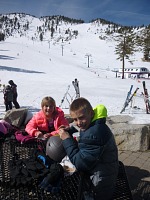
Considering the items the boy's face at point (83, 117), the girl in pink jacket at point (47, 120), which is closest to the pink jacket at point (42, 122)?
the girl in pink jacket at point (47, 120)

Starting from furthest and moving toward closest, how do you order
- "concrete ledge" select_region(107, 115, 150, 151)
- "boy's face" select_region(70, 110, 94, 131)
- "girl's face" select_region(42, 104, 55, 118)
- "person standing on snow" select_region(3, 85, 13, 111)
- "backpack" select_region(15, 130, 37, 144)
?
"person standing on snow" select_region(3, 85, 13, 111) < "concrete ledge" select_region(107, 115, 150, 151) < "girl's face" select_region(42, 104, 55, 118) < "backpack" select_region(15, 130, 37, 144) < "boy's face" select_region(70, 110, 94, 131)

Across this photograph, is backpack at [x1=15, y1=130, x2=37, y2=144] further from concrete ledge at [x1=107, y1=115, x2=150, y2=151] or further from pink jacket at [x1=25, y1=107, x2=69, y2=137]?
concrete ledge at [x1=107, y1=115, x2=150, y2=151]

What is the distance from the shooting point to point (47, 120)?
186 inches

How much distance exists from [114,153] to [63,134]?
1.96ft

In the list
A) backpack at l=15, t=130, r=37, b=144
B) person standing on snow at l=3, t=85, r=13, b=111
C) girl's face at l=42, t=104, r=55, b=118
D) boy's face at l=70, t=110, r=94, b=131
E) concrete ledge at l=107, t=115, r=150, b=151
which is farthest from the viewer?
person standing on snow at l=3, t=85, r=13, b=111

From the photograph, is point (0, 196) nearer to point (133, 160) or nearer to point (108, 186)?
point (108, 186)

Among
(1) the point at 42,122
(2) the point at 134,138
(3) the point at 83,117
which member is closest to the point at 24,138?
(1) the point at 42,122

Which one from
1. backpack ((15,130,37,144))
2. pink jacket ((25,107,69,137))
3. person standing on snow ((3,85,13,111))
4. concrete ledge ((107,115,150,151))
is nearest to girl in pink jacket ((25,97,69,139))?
pink jacket ((25,107,69,137))

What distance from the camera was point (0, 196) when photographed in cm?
289

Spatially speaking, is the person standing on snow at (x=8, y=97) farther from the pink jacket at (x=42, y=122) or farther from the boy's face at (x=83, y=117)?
the boy's face at (x=83, y=117)

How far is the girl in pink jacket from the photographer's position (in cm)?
456

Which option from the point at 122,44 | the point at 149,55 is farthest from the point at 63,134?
the point at 149,55

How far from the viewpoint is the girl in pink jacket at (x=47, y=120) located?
15.0ft

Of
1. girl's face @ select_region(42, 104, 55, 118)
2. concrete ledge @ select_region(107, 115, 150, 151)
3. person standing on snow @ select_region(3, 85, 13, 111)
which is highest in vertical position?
girl's face @ select_region(42, 104, 55, 118)
